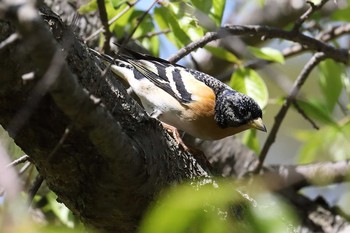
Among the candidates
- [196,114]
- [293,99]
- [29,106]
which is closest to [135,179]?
[29,106]

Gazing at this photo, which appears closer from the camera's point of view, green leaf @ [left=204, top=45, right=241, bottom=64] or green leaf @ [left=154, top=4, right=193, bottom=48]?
green leaf @ [left=154, top=4, right=193, bottom=48]

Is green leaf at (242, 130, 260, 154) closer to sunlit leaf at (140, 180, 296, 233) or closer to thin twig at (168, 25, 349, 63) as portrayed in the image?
thin twig at (168, 25, 349, 63)

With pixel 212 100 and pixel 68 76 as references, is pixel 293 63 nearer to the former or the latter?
pixel 212 100

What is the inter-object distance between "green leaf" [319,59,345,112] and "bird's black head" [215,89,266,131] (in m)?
0.51

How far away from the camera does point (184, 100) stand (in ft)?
14.1

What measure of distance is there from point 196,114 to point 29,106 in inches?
87.8

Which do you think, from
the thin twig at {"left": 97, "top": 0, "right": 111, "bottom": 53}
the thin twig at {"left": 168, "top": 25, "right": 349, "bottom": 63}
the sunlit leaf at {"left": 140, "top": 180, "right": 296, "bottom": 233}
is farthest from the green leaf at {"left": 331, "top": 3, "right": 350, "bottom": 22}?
the sunlit leaf at {"left": 140, "top": 180, "right": 296, "bottom": 233}

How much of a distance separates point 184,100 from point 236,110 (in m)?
0.39

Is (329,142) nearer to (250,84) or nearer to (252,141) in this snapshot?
(252,141)

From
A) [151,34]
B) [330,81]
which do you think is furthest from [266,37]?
[151,34]

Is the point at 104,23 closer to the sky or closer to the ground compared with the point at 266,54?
closer to the sky

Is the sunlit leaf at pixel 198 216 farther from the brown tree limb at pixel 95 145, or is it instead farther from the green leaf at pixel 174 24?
the green leaf at pixel 174 24

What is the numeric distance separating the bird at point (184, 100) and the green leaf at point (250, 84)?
21cm

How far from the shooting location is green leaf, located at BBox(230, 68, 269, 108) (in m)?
4.11
